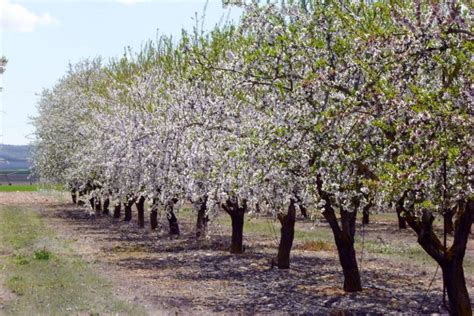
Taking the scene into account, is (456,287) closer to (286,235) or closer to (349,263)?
(349,263)

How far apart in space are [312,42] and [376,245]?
73.3 feet

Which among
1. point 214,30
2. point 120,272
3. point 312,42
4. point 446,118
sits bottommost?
point 120,272

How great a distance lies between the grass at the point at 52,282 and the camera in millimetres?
17766

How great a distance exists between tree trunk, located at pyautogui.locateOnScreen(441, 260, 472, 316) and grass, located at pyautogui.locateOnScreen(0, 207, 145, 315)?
6950 mm

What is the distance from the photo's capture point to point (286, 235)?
25.6m

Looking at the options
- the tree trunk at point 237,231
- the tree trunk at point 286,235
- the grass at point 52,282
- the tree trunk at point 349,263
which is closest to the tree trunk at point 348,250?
the tree trunk at point 349,263

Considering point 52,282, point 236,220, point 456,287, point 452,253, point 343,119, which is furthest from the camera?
point 236,220

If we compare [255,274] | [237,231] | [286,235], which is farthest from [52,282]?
[237,231]

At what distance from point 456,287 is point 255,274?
10.7 metres

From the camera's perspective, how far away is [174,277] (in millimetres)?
24969

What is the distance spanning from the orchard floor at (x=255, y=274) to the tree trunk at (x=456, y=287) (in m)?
0.51

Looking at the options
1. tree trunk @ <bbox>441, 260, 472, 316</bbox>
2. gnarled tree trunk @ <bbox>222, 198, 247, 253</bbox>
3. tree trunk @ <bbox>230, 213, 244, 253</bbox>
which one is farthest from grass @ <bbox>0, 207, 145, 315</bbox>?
tree trunk @ <bbox>441, 260, 472, 316</bbox>

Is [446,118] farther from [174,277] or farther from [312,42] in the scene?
[174,277]

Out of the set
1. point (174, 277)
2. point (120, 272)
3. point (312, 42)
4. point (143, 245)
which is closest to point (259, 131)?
point (312, 42)
